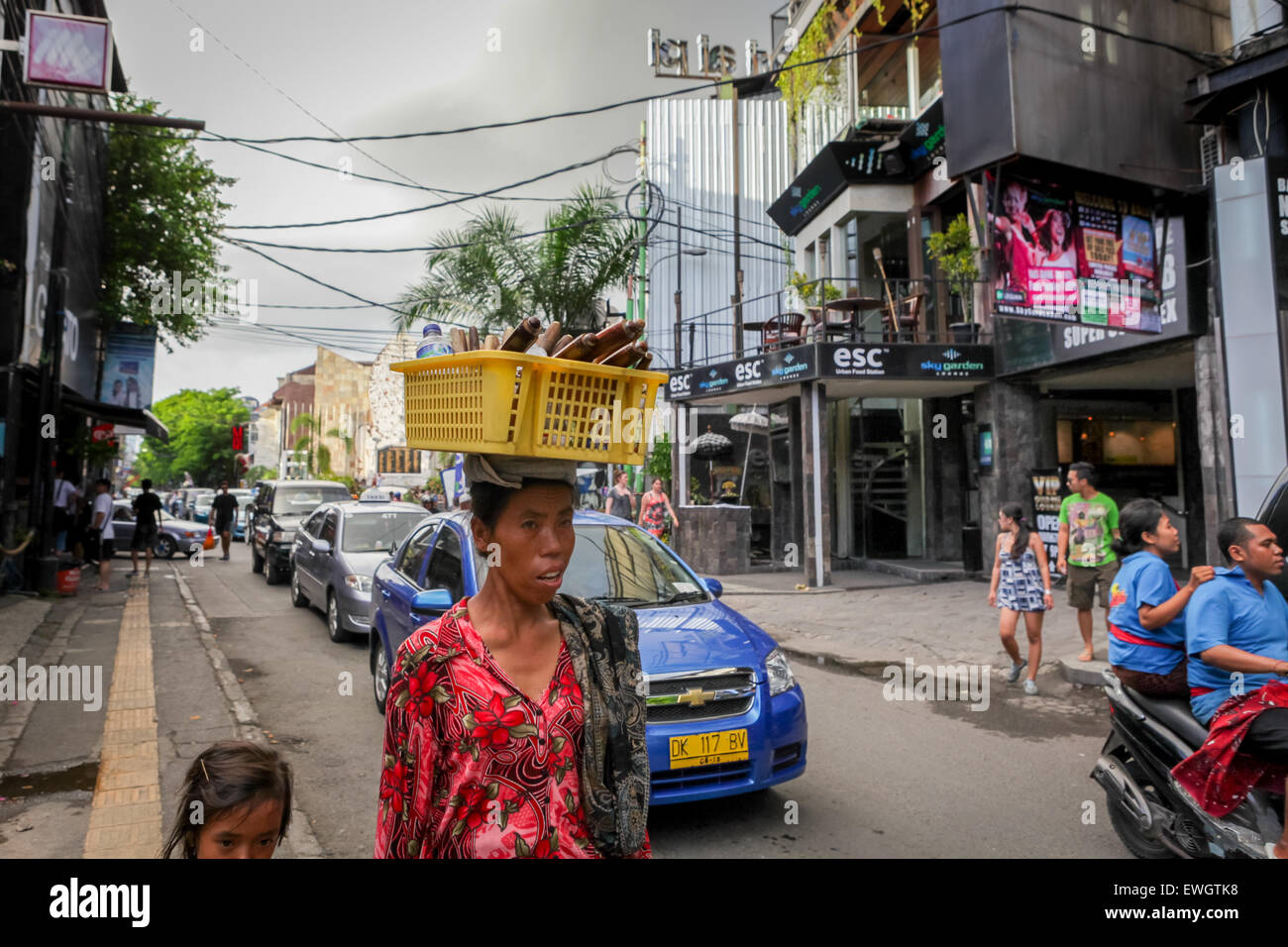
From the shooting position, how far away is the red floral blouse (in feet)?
5.34

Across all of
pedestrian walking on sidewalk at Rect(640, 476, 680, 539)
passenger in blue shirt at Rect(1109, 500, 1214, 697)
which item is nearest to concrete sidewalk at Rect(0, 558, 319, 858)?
passenger in blue shirt at Rect(1109, 500, 1214, 697)

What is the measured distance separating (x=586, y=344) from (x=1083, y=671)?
754 centimetres

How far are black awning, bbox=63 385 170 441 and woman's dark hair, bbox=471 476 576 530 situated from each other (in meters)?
16.7

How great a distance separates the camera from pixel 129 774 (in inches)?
211

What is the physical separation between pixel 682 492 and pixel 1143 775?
47.1 feet

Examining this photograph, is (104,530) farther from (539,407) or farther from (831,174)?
(539,407)

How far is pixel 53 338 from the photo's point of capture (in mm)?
13750

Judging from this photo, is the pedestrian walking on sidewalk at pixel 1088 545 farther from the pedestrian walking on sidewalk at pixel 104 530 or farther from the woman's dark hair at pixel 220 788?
the pedestrian walking on sidewalk at pixel 104 530

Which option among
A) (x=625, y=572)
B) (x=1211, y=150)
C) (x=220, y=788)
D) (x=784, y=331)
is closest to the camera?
(x=220, y=788)

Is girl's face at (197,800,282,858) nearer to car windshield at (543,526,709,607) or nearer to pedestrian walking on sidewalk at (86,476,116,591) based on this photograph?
car windshield at (543,526,709,607)

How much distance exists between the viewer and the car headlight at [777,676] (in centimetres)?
462

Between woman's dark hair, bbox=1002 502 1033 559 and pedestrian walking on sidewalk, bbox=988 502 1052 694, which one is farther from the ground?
woman's dark hair, bbox=1002 502 1033 559

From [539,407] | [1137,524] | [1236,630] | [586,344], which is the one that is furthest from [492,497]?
[1137,524]
